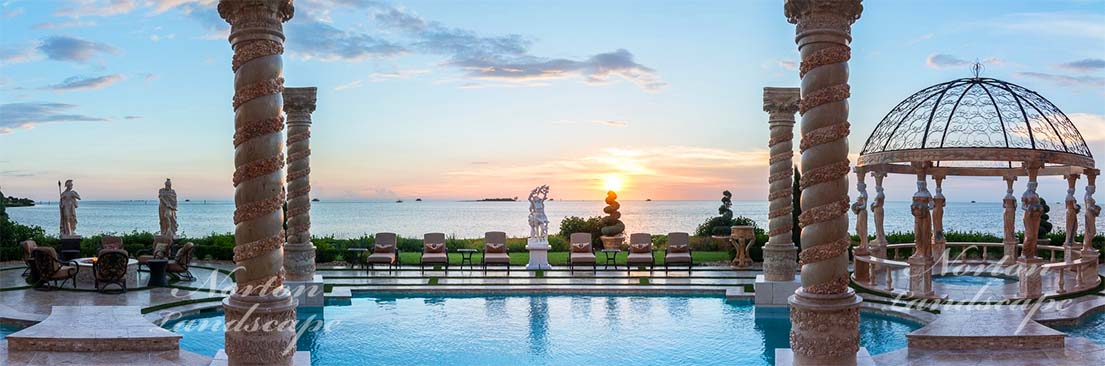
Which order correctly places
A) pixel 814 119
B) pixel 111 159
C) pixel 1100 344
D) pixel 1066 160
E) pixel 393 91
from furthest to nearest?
pixel 111 159 → pixel 393 91 → pixel 1066 160 → pixel 1100 344 → pixel 814 119

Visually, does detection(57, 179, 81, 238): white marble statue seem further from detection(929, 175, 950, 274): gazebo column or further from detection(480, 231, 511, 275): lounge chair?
detection(929, 175, 950, 274): gazebo column

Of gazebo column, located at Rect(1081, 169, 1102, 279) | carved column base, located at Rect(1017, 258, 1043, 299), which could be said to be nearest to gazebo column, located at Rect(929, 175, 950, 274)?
gazebo column, located at Rect(1081, 169, 1102, 279)

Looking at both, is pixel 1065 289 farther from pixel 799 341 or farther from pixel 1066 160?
pixel 799 341

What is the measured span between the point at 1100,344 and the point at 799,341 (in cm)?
526

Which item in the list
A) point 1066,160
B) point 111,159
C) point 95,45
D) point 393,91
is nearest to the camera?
point 1066,160

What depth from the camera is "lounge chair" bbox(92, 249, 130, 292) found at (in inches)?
541

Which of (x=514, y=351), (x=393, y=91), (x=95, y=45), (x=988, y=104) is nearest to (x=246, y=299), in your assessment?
(x=514, y=351)

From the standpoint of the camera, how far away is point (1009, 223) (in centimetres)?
1669

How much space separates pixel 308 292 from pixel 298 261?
2.03 ft

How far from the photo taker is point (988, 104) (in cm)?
1417

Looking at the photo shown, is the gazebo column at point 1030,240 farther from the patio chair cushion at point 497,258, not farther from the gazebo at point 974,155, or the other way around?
the patio chair cushion at point 497,258

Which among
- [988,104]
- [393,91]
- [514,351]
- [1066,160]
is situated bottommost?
[514,351]

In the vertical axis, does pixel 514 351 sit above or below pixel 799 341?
below

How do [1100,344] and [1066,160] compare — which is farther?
[1066,160]
